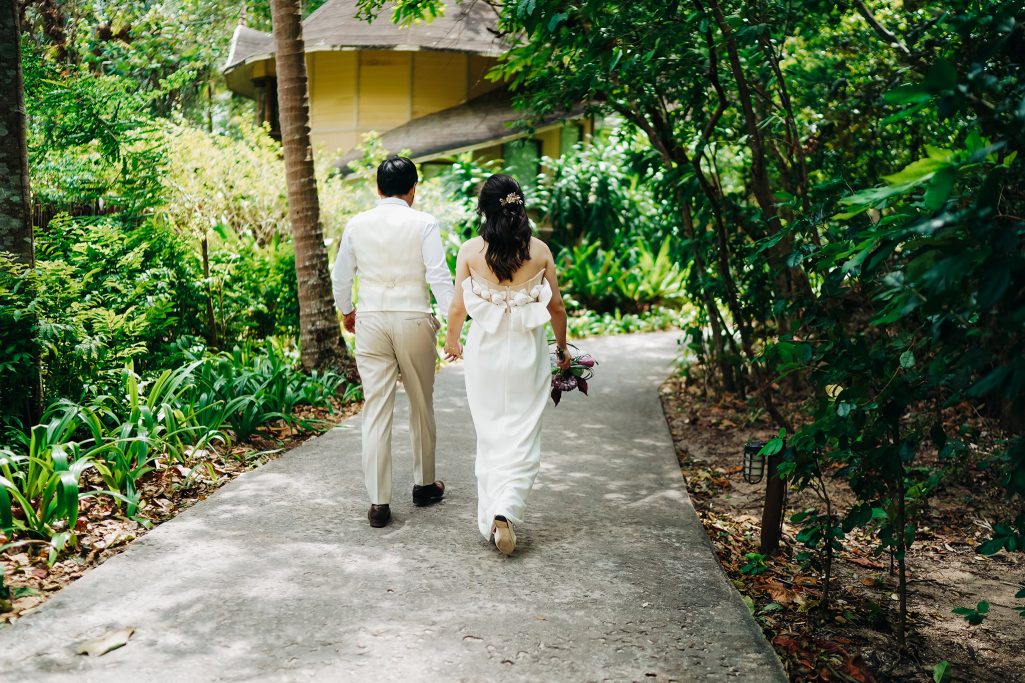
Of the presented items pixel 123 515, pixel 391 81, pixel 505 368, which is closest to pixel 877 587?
pixel 505 368

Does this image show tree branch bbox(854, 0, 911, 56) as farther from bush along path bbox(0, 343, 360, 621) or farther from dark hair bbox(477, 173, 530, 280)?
bush along path bbox(0, 343, 360, 621)

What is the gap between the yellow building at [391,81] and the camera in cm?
1930

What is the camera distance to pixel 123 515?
4.89m

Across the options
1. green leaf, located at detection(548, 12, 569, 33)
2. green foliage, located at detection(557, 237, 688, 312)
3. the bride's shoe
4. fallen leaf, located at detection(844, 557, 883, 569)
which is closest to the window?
green foliage, located at detection(557, 237, 688, 312)

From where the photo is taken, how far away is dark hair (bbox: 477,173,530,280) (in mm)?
4621

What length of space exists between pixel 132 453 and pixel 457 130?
1433cm

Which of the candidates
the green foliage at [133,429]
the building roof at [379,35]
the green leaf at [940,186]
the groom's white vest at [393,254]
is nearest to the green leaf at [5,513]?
the green foliage at [133,429]

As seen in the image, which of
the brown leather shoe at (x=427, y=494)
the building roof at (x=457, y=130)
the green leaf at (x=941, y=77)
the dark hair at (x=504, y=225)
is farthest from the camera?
the building roof at (x=457, y=130)

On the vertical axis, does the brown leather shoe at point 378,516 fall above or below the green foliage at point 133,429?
below

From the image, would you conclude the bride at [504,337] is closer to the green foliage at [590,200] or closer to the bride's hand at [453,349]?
the bride's hand at [453,349]

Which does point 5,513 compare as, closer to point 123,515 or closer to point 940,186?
point 123,515

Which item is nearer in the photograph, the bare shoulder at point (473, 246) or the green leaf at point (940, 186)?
the green leaf at point (940, 186)

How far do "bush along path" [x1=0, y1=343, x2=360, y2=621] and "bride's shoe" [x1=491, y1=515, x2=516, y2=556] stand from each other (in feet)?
6.45

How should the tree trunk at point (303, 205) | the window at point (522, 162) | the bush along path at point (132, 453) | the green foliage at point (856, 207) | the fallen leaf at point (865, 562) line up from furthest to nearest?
the window at point (522, 162), the tree trunk at point (303, 205), the fallen leaf at point (865, 562), the bush along path at point (132, 453), the green foliage at point (856, 207)
